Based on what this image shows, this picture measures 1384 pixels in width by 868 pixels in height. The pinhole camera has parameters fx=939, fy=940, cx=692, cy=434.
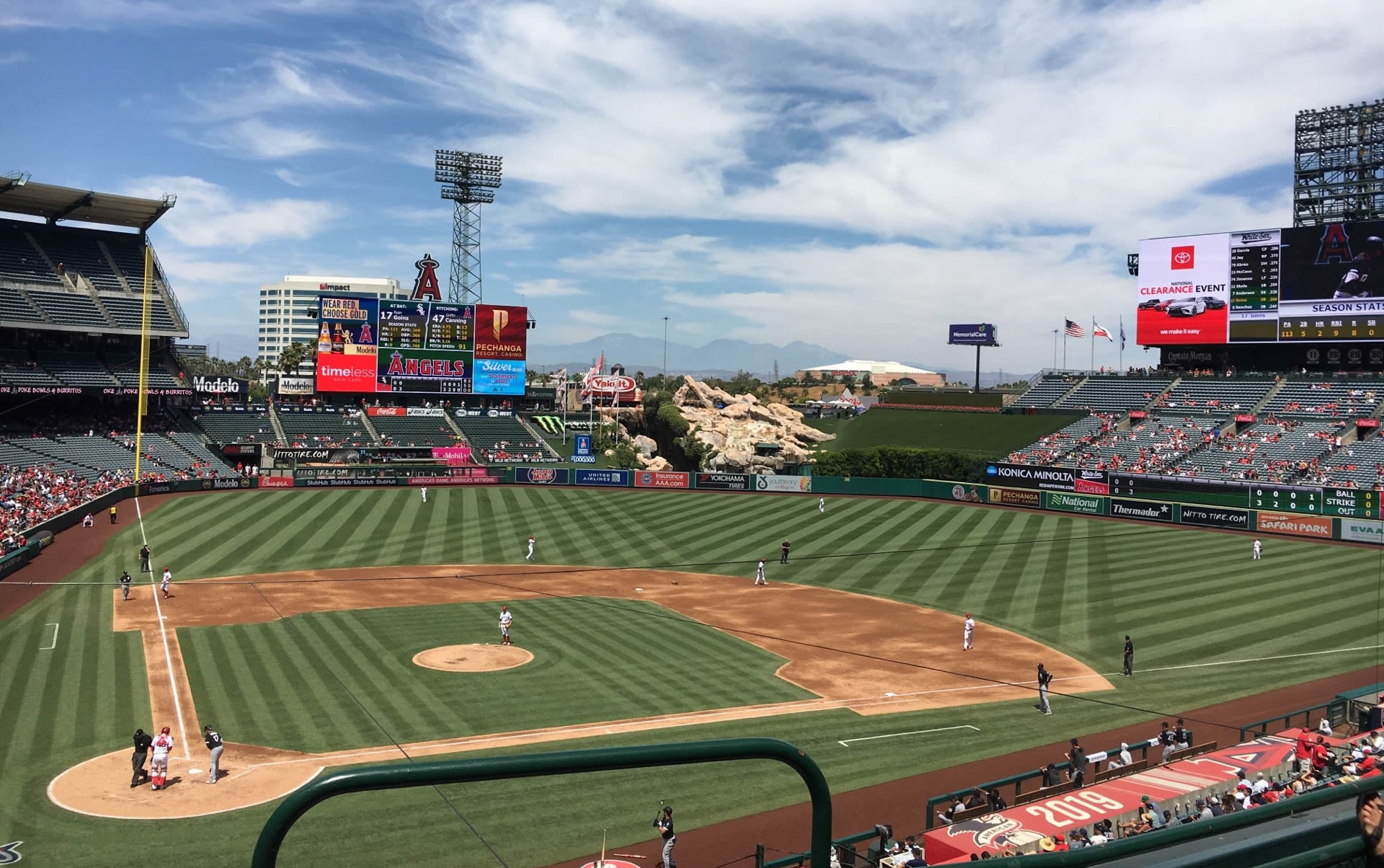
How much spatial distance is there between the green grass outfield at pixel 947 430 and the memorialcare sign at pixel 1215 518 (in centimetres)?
2005

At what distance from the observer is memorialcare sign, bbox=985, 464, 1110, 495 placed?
60625mm

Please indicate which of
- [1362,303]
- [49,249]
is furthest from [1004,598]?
[49,249]

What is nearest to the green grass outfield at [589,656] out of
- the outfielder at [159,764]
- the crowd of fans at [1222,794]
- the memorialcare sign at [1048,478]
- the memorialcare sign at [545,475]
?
the outfielder at [159,764]

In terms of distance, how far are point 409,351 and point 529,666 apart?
55.7 m

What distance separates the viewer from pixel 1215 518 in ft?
173

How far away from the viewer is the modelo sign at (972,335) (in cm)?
9131

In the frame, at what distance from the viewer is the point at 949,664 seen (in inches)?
1212

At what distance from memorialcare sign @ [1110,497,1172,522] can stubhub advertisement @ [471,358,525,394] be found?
49820mm

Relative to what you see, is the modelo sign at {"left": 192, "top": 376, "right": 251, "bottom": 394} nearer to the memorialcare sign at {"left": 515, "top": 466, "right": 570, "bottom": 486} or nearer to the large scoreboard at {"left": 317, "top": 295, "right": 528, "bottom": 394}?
the large scoreboard at {"left": 317, "top": 295, "right": 528, "bottom": 394}

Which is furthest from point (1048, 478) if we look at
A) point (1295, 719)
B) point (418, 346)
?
point (418, 346)

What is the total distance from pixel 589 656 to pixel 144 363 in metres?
47.5

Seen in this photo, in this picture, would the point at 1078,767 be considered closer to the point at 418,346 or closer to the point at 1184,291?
the point at 1184,291

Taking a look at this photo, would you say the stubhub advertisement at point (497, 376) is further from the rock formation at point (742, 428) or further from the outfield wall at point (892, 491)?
the rock formation at point (742, 428)

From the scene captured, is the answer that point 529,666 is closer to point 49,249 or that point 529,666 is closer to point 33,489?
point 33,489
